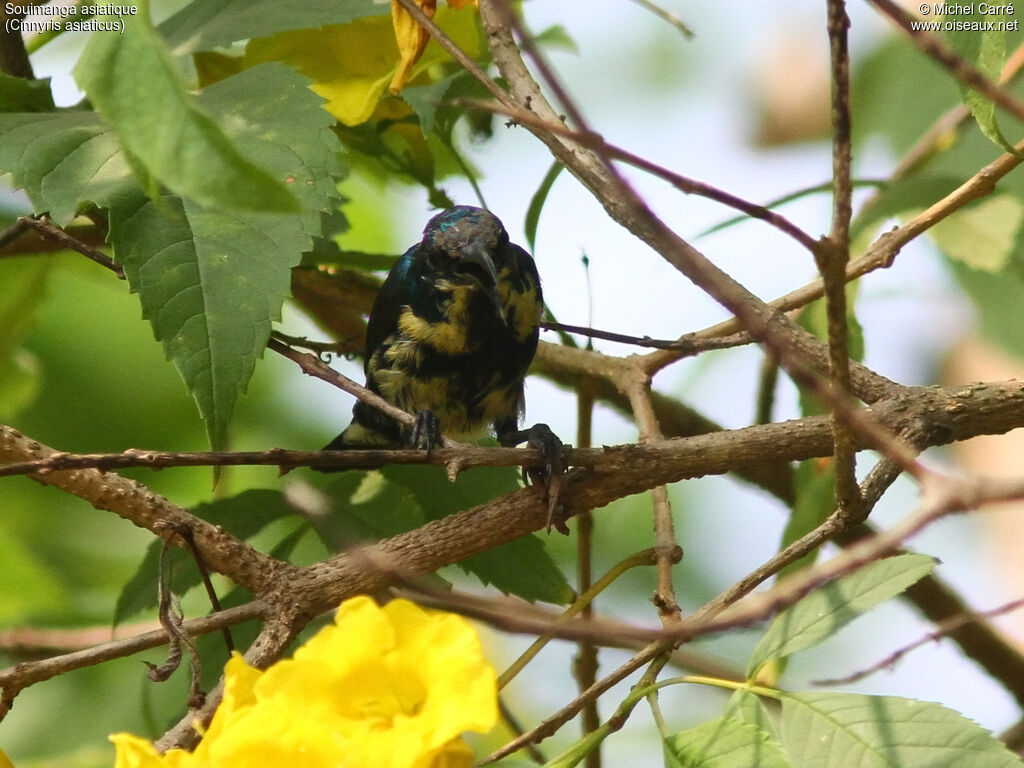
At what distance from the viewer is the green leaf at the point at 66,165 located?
1.26 m

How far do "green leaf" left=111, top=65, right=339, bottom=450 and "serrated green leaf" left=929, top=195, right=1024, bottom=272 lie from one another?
103 cm

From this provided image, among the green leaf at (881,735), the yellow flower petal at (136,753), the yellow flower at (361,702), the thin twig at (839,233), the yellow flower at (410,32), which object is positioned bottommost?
the green leaf at (881,735)

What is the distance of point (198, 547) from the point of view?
1171 mm

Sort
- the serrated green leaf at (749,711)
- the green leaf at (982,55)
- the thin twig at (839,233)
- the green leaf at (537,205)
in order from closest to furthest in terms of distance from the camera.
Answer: the thin twig at (839,233) → the serrated green leaf at (749,711) → the green leaf at (982,55) → the green leaf at (537,205)

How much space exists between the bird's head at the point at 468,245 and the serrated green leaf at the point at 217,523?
1.85 ft

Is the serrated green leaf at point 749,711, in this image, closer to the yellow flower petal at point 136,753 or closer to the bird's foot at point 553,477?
the bird's foot at point 553,477

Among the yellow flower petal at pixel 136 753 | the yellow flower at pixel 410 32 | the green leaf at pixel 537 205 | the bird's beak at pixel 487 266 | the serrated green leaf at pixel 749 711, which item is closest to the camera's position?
the yellow flower petal at pixel 136 753

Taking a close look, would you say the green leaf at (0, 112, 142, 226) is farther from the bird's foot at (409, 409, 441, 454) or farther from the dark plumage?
the dark plumage

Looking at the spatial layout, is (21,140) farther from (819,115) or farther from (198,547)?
(819,115)

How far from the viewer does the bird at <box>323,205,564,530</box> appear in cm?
209

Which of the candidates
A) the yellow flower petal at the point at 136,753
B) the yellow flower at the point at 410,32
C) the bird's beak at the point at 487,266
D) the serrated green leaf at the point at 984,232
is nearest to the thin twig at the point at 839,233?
the yellow flower petal at the point at 136,753

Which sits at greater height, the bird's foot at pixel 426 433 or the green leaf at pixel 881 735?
the bird's foot at pixel 426 433

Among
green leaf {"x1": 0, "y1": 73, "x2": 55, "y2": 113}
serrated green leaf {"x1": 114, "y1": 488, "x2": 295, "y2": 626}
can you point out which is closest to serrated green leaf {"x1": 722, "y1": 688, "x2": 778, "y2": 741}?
serrated green leaf {"x1": 114, "y1": 488, "x2": 295, "y2": 626}

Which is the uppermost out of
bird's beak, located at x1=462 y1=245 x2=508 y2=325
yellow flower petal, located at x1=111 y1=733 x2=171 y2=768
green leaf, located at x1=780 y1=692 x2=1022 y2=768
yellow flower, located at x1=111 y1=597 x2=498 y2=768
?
bird's beak, located at x1=462 y1=245 x2=508 y2=325
